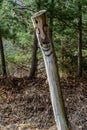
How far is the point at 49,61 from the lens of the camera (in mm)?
3924

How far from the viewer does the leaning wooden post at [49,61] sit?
377 centimetres

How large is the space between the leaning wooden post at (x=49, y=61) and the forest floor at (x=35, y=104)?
6.13 feet

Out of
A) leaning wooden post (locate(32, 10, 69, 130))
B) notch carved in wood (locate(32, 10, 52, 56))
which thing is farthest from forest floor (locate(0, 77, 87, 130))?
notch carved in wood (locate(32, 10, 52, 56))

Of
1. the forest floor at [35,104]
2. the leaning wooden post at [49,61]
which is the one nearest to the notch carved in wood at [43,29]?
the leaning wooden post at [49,61]

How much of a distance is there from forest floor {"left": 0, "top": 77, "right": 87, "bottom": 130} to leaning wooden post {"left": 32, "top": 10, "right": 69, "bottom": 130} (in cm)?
187

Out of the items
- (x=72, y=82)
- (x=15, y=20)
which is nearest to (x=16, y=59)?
(x=15, y=20)

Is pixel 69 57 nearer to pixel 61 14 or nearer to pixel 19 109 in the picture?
pixel 61 14

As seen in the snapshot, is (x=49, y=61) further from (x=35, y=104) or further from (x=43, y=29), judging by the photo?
(x=35, y=104)

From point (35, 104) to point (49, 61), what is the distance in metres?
3.27

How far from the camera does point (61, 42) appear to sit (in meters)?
11.4

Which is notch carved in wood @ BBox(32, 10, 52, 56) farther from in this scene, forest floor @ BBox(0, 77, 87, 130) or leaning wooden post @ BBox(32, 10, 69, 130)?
forest floor @ BBox(0, 77, 87, 130)

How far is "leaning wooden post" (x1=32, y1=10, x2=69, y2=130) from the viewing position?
148 inches

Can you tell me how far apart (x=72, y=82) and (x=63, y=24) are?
1890 millimetres

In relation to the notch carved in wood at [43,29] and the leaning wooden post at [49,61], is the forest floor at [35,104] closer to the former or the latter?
the leaning wooden post at [49,61]
